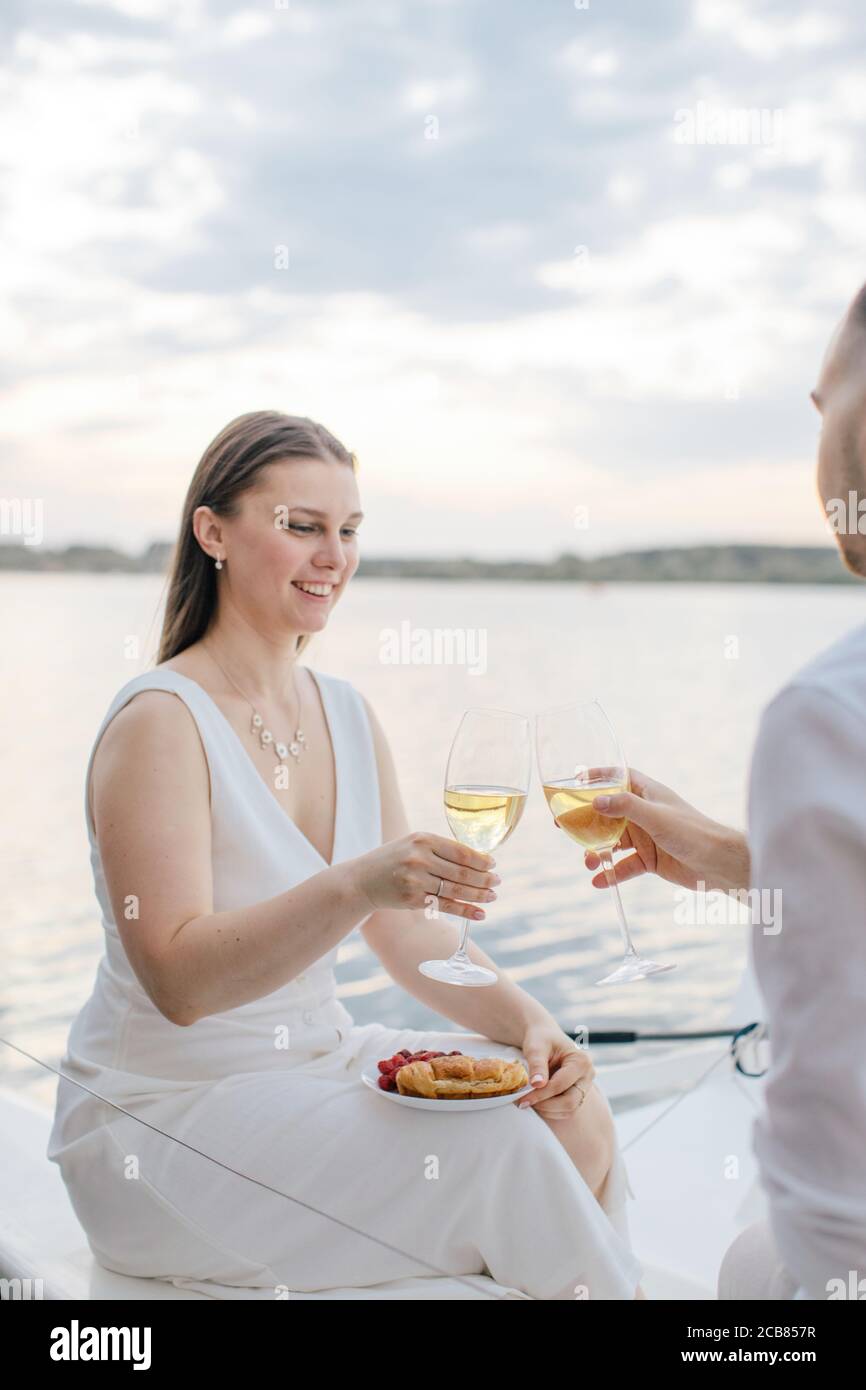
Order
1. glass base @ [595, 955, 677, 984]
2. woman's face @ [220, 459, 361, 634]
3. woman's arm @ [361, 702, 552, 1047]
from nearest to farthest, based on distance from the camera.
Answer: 1. glass base @ [595, 955, 677, 984]
2. woman's arm @ [361, 702, 552, 1047]
3. woman's face @ [220, 459, 361, 634]

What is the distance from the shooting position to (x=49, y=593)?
52.8m

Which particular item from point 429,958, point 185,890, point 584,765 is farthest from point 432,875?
point 429,958

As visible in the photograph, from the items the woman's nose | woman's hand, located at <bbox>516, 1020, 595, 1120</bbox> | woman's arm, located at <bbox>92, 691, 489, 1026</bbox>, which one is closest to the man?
woman's arm, located at <bbox>92, 691, 489, 1026</bbox>

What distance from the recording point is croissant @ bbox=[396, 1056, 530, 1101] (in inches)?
73.9

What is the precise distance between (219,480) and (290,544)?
0.20 metres

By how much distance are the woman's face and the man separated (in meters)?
1.42

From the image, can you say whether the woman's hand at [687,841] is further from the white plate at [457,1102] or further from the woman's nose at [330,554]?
the woman's nose at [330,554]

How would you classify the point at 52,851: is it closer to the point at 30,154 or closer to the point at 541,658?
the point at 30,154

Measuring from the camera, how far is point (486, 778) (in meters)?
1.73

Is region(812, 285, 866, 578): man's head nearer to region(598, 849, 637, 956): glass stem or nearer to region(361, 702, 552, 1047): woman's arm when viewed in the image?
region(598, 849, 637, 956): glass stem

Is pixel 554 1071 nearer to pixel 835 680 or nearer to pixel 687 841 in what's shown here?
pixel 687 841

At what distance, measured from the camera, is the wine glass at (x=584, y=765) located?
1.71 m

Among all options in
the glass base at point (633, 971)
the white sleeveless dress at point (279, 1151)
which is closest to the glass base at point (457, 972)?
the glass base at point (633, 971)

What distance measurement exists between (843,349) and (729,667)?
31.4m
